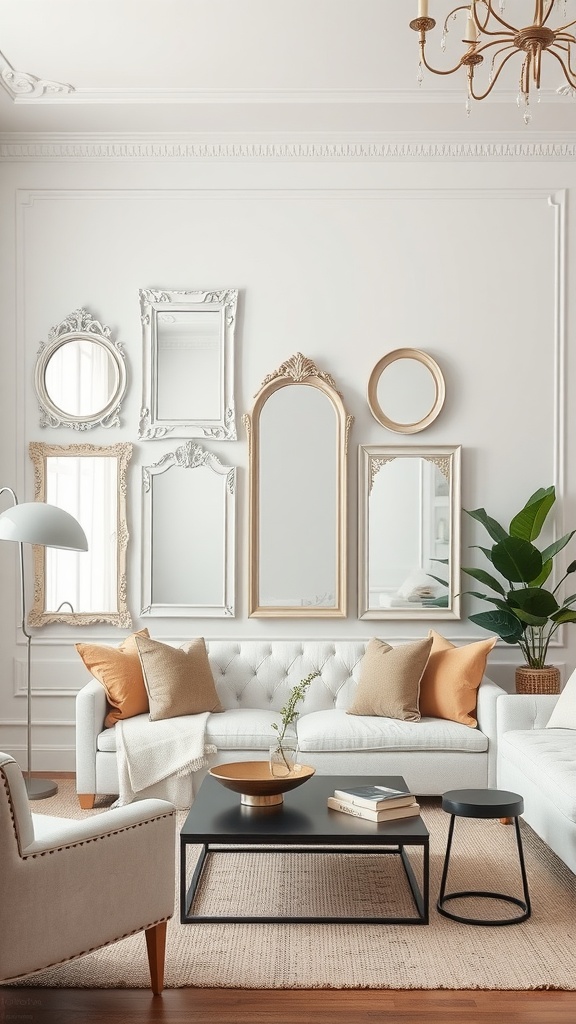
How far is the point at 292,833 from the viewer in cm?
295

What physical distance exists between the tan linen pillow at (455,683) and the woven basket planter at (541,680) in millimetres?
314

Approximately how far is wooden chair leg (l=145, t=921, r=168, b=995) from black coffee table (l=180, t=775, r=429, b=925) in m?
0.40

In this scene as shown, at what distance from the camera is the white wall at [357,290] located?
16.5 ft

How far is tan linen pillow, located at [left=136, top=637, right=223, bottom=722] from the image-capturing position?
433cm

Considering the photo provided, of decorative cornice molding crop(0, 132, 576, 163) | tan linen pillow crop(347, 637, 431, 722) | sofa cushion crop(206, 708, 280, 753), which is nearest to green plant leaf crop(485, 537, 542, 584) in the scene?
tan linen pillow crop(347, 637, 431, 722)

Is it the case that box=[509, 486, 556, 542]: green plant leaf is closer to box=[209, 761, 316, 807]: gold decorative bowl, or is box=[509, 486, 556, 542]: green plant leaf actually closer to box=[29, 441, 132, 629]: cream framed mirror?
box=[209, 761, 316, 807]: gold decorative bowl

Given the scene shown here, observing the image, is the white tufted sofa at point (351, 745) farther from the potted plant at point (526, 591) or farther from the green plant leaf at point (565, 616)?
the green plant leaf at point (565, 616)

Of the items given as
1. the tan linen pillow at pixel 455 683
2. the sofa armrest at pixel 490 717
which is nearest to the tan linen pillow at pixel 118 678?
the tan linen pillow at pixel 455 683

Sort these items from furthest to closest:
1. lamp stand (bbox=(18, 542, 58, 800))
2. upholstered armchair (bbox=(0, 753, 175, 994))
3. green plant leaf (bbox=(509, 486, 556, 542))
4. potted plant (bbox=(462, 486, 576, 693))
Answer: green plant leaf (bbox=(509, 486, 556, 542)) < potted plant (bbox=(462, 486, 576, 693)) < lamp stand (bbox=(18, 542, 58, 800)) < upholstered armchair (bbox=(0, 753, 175, 994))

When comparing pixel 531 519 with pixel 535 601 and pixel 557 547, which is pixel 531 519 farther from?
pixel 535 601

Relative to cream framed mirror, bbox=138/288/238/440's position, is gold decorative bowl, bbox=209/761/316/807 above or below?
below

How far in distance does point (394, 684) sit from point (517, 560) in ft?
2.86

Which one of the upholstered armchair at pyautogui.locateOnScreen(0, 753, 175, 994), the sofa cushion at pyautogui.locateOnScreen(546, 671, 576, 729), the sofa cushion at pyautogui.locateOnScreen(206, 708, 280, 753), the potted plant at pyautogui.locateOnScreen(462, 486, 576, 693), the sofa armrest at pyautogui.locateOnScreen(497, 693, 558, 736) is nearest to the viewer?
the upholstered armchair at pyautogui.locateOnScreen(0, 753, 175, 994)

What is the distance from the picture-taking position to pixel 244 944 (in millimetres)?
2822
